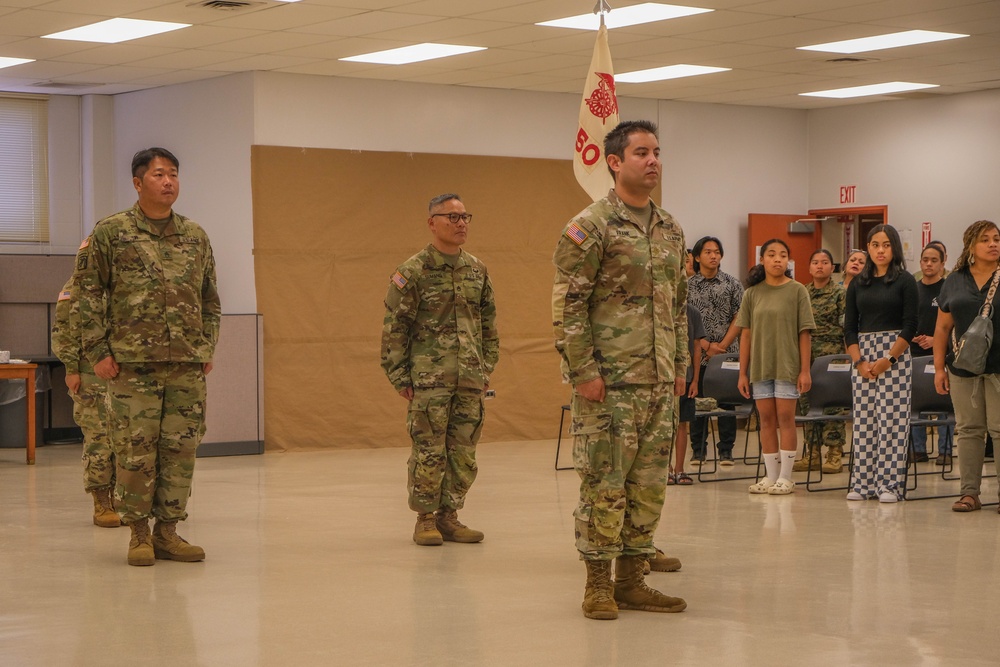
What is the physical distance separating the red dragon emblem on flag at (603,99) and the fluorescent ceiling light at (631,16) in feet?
9.30

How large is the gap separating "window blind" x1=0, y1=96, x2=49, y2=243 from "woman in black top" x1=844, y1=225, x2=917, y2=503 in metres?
8.25

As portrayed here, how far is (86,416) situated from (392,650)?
11.9ft

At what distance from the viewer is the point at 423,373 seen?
664cm

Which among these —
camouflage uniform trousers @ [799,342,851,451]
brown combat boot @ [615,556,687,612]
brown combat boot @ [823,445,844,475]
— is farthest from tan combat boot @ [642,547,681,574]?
brown combat boot @ [823,445,844,475]

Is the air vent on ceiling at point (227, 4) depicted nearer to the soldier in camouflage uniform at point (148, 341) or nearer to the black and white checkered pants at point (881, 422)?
the soldier in camouflage uniform at point (148, 341)

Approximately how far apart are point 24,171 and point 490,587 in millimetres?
9122

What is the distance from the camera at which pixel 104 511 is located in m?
7.45

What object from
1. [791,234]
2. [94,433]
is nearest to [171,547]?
[94,433]

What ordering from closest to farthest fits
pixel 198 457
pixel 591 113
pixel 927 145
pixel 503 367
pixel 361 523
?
pixel 591 113
pixel 361 523
pixel 198 457
pixel 503 367
pixel 927 145

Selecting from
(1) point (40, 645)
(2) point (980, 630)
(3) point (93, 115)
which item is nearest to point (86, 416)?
(1) point (40, 645)

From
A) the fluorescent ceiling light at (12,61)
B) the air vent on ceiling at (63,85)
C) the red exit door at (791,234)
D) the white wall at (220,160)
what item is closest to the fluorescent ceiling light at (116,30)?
the fluorescent ceiling light at (12,61)

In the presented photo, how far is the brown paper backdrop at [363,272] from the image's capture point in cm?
1169

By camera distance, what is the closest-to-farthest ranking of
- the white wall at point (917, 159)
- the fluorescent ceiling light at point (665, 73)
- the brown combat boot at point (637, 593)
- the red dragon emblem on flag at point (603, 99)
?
the brown combat boot at point (637, 593), the red dragon emblem on flag at point (603, 99), the fluorescent ceiling light at point (665, 73), the white wall at point (917, 159)

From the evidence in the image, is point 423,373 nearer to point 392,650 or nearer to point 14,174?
point 392,650
